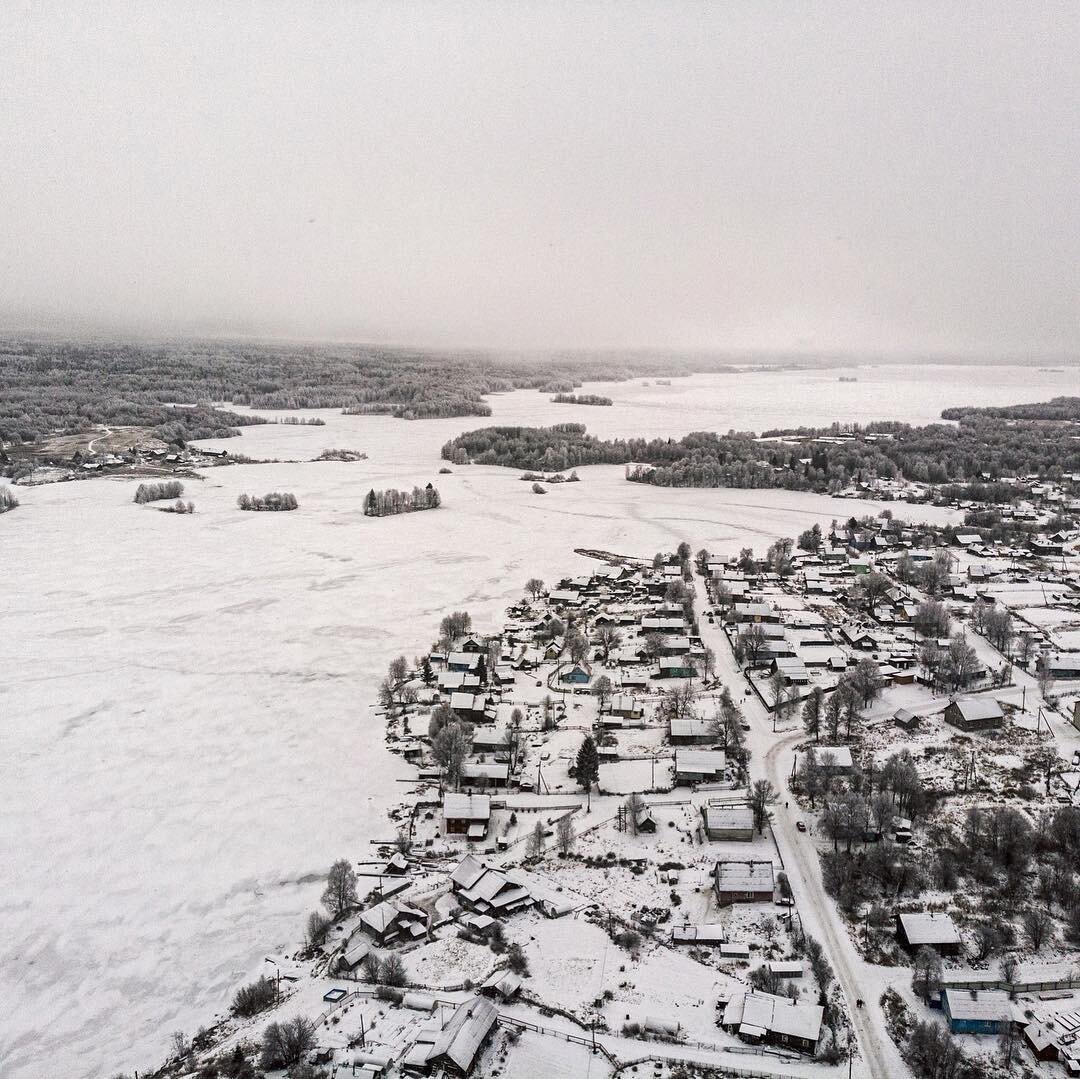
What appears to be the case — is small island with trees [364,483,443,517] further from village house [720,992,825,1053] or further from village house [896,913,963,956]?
village house [720,992,825,1053]

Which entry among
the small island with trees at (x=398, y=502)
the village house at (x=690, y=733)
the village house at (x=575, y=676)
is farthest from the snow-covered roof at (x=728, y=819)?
the small island with trees at (x=398, y=502)

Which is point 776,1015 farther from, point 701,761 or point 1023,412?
point 1023,412

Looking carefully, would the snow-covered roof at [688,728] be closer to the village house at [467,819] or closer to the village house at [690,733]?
the village house at [690,733]

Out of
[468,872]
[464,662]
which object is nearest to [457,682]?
[464,662]

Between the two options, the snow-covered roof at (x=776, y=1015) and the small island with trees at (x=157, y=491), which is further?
the small island with trees at (x=157, y=491)

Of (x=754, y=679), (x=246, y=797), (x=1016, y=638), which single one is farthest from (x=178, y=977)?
(x=1016, y=638)

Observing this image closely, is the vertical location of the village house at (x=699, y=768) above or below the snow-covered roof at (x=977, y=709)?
below

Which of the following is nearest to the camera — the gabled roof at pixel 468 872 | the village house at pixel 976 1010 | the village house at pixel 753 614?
the village house at pixel 976 1010
